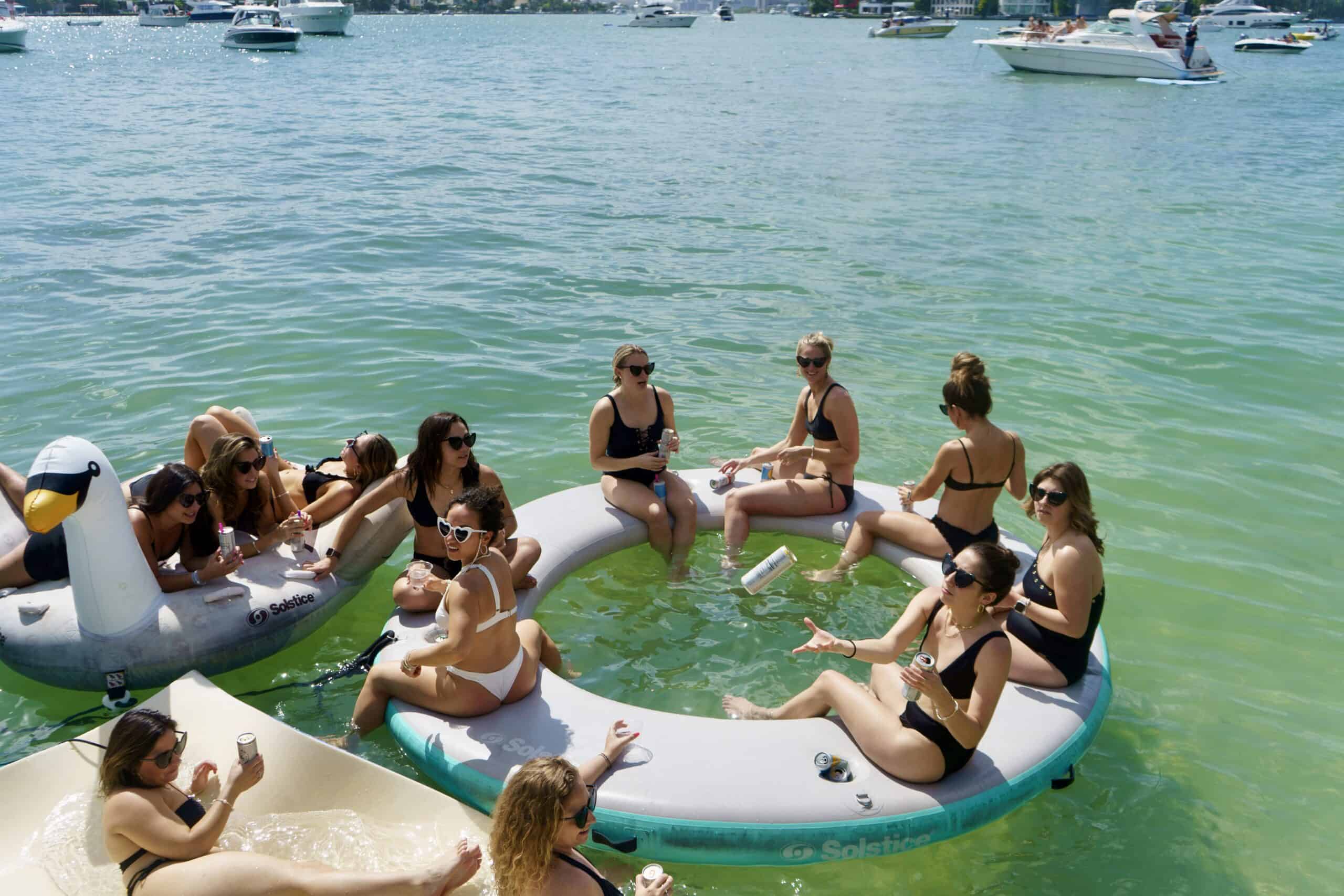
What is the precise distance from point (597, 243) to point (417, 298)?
336cm

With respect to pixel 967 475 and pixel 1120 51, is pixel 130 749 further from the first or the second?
pixel 1120 51

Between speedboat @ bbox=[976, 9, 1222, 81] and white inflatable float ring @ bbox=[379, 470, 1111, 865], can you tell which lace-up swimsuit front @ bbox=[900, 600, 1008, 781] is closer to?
white inflatable float ring @ bbox=[379, 470, 1111, 865]

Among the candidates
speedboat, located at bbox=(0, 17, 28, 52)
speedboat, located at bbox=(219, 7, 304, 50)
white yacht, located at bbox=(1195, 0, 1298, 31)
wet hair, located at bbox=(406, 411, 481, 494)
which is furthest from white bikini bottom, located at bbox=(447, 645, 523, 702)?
white yacht, located at bbox=(1195, 0, 1298, 31)

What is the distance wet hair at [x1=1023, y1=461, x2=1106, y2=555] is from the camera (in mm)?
4254

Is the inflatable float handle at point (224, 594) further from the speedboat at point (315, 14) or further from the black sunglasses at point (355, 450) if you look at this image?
the speedboat at point (315, 14)

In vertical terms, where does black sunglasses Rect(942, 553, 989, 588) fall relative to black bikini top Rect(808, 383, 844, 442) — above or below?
above

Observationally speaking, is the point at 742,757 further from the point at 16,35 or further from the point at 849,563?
the point at 16,35

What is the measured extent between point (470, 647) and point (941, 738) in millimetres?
1841

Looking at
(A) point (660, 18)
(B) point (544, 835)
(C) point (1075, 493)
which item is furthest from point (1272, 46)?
(B) point (544, 835)

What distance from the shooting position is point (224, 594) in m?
4.97

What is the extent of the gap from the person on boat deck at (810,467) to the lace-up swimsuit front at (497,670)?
2065 millimetres

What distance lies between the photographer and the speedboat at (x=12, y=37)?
48.4 m

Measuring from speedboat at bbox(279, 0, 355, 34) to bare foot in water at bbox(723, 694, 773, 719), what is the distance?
2501 inches

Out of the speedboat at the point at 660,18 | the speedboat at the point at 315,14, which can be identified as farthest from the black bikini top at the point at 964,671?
the speedboat at the point at 660,18
